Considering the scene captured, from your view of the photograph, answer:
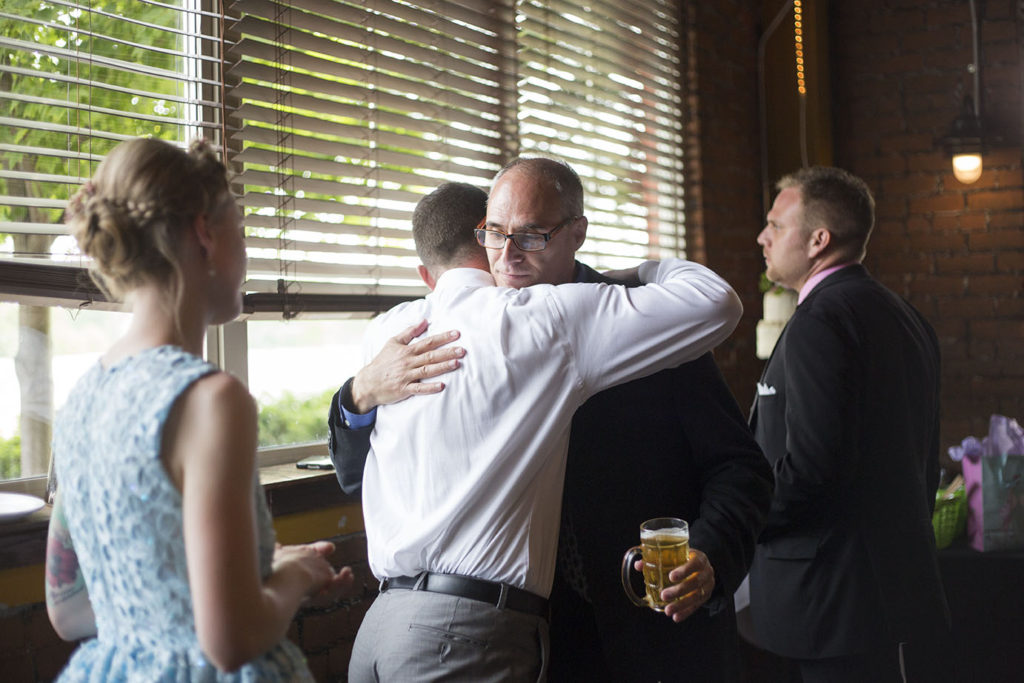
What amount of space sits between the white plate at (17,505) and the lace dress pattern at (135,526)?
807mm

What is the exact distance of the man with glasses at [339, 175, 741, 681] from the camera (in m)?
1.43

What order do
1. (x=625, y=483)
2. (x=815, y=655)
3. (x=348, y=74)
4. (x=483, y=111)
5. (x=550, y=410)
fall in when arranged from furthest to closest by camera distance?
(x=483, y=111) → (x=348, y=74) → (x=815, y=655) → (x=625, y=483) → (x=550, y=410)

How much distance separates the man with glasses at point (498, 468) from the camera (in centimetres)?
143

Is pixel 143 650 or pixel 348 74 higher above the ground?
pixel 348 74

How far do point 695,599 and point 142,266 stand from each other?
94cm

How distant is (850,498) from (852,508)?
25 mm

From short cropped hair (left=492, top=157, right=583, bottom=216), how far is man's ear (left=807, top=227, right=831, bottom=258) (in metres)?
1.10

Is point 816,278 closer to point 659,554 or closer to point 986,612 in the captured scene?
point 986,612

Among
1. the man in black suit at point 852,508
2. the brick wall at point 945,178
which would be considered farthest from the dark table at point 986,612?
the brick wall at point 945,178

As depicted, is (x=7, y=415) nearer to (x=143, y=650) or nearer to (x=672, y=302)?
(x=143, y=650)

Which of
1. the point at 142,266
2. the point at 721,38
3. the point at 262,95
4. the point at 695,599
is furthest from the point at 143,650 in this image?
the point at 721,38

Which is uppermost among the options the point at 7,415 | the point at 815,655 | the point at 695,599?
the point at 7,415

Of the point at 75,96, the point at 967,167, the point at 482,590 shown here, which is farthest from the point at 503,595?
the point at 967,167

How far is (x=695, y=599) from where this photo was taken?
1463mm
